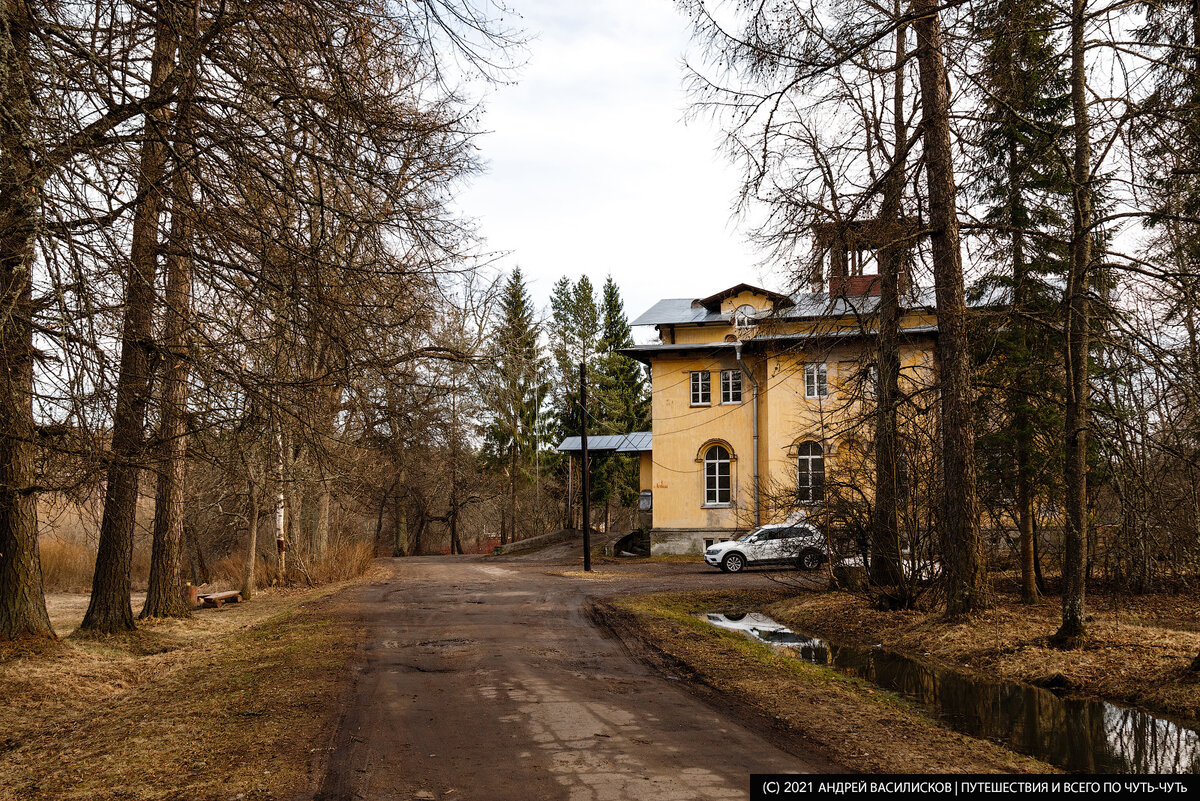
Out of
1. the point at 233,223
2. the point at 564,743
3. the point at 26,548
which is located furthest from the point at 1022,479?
the point at 26,548

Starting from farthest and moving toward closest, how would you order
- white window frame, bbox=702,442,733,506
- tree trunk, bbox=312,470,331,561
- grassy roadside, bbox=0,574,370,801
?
white window frame, bbox=702,442,733,506 < tree trunk, bbox=312,470,331,561 < grassy roadside, bbox=0,574,370,801

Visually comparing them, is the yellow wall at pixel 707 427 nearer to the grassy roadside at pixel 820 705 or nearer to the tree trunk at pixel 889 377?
the tree trunk at pixel 889 377

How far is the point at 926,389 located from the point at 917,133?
169 inches

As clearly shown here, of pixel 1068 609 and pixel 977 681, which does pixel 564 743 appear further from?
pixel 1068 609

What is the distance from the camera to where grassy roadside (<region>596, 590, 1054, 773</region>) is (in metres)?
6.58

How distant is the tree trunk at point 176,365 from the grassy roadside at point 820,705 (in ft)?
20.8

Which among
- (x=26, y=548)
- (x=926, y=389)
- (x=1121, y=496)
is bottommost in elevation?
(x=26, y=548)

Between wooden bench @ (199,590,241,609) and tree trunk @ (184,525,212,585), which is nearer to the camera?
wooden bench @ (199,590,241,609)

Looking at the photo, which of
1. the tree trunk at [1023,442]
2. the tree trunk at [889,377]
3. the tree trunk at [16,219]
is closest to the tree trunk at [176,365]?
the tree trunk at [16,219]

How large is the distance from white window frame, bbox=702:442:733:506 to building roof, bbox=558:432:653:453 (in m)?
7.20

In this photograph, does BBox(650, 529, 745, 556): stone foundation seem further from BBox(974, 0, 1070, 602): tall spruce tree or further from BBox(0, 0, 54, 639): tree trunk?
BBox(0, 0, 54, 639): tree trunk

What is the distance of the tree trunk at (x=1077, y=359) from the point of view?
10594mm

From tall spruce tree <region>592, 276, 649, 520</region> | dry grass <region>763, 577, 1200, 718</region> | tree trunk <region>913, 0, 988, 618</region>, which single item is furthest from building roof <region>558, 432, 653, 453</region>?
tree trunk <region>913, 0, 988, 618</region>

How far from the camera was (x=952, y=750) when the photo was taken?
22.7ft
